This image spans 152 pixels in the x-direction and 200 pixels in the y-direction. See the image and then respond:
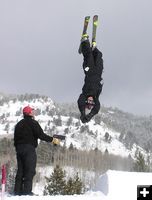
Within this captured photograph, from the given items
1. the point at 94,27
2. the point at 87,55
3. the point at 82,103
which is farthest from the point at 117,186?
the point at 94,27

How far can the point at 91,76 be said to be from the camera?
12.7m

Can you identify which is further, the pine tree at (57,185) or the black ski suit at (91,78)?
the pine tree at (57,185)

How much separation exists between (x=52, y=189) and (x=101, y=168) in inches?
3479

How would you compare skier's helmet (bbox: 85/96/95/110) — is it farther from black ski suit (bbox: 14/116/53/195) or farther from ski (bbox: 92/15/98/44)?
black ski suit (bbox: 14/116/53/195)

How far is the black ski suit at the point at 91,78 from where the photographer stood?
1271cm

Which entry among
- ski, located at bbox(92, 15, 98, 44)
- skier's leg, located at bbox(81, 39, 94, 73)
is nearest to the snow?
skier's leg, located at bbox(81, 39, 94, 73)

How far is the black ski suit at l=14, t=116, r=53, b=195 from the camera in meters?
10.1

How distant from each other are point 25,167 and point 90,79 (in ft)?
11.9

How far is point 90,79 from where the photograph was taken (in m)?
12.7

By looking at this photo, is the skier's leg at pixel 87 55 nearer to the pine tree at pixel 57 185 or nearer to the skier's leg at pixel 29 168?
the skier's leg at pixel 29 168

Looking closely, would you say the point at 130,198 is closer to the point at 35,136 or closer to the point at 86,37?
the point at 35,136

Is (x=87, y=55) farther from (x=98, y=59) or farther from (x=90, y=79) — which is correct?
(x=90, y=79)

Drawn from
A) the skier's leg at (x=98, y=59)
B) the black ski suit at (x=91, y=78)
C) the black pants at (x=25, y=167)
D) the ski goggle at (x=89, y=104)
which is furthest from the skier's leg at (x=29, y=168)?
the skier's leg at (x=98, y=59)

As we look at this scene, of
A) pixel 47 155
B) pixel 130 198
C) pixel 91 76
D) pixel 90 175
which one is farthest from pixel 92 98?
pixel 90 175
